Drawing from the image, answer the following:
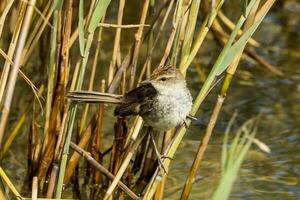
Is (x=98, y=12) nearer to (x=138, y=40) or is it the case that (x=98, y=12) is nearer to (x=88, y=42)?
(x=88, y=42)

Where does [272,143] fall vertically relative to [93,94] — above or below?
below

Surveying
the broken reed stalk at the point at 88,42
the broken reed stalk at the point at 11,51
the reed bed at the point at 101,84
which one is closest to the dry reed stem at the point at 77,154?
the reed bed at the point at 101,84

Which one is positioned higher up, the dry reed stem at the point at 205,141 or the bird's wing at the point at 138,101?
the bird's wing at the point at 138,101

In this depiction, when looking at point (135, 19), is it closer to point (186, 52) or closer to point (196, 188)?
point (196, 188)

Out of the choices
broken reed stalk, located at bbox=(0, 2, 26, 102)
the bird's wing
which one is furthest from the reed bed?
the bird's wing

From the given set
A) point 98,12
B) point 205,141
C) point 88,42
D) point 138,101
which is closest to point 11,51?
point 88,42

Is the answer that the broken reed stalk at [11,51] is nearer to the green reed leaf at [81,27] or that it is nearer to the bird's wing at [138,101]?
the green reed leaf at [81,27]

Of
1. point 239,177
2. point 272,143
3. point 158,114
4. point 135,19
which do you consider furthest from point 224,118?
point 158,114

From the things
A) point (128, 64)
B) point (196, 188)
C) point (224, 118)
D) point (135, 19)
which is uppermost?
point (135, 19)
